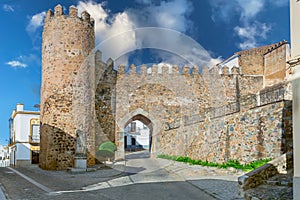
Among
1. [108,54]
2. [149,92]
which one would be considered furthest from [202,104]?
[108,54]

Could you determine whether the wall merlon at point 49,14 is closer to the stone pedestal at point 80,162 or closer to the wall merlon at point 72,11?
the wall merlon at point 72,11

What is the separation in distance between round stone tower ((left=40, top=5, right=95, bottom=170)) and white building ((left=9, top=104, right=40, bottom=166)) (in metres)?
8.92

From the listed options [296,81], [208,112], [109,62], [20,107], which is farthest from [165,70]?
[296,81]

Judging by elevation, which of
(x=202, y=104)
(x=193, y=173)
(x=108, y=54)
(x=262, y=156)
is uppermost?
(x=108, y=54)

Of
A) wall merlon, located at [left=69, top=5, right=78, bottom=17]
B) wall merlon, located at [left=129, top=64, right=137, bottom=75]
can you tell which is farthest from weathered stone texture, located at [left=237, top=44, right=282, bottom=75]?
wall merlon, located at [left=69, top=5, right=78, bottom=17]

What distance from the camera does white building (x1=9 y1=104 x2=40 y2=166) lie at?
22.2 m

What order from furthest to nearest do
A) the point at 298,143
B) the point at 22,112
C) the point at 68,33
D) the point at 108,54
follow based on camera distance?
the point at 22,112 → the point at 108,54 → the point at 68,33 → the point at 298,143

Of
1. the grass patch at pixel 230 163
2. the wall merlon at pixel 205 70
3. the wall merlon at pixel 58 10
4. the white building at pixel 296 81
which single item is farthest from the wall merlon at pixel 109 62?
the white building at pixel 296 81

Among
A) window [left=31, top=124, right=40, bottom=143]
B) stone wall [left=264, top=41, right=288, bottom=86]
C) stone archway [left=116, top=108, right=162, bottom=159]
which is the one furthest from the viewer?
window [left=31, top=124, right=40, bottom=143]

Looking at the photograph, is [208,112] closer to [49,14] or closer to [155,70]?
[155,70]

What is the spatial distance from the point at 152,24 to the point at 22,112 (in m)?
14.3

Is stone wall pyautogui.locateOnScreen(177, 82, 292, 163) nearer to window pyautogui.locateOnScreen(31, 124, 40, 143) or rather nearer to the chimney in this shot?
window pyautogui.locateOnScreen(31, 124, 40, 143)

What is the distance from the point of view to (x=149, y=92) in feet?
58.6

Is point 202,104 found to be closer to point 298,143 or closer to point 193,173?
point 193,173
